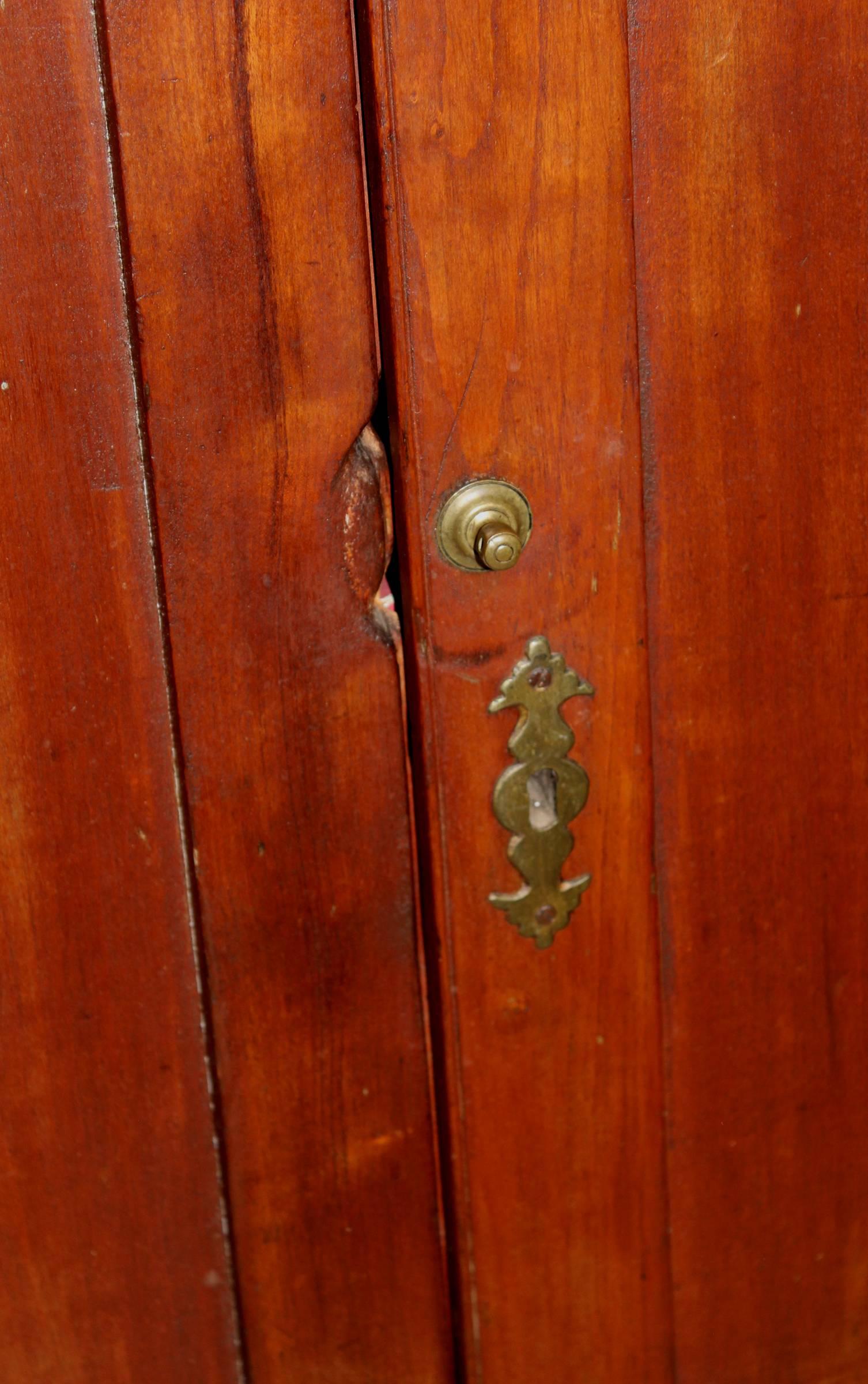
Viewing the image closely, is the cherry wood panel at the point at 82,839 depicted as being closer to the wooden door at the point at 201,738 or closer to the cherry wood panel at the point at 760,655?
the wooden door at the point at 201,738

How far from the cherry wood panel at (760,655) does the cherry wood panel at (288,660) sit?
0.16m

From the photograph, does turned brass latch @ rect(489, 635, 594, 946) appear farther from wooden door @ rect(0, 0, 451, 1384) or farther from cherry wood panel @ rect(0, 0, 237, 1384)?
cherry wood panel @ rect(0, 0, 237, 1384)

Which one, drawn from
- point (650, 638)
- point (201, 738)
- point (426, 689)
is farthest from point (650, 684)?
point (201, 738)

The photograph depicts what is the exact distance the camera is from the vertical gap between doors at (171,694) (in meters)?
0.71

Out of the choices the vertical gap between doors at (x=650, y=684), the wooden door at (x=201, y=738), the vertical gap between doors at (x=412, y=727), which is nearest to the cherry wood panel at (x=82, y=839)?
the wooden door at (x=201, y=738)

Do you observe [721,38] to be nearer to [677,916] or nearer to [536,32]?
[536,32]

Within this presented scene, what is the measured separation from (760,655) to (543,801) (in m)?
0.16

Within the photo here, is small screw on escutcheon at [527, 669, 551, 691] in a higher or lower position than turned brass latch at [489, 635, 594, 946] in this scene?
higher

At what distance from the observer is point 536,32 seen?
2.38 ft

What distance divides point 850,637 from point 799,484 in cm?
10

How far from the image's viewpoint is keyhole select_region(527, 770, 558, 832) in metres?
0.84

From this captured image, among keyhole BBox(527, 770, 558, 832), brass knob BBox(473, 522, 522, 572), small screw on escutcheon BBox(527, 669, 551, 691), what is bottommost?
keyhole BBox(527, 770, 558, 832)

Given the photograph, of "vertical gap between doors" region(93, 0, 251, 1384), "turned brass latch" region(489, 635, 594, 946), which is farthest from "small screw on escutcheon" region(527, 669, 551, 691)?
"vertical gap between doors" region(93, 0, 251, 1384)

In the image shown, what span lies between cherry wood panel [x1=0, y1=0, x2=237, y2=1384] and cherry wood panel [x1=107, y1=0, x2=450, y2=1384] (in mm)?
20
